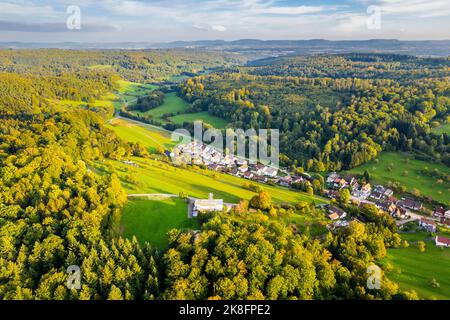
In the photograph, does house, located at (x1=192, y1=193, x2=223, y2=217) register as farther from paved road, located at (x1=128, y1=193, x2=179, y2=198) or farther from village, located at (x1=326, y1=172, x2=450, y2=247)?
village, located at (x1=326, y1=172, x2=450, y2=247)

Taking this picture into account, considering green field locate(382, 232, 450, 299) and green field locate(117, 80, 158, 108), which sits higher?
green field locate(117, 80, 158, 108)

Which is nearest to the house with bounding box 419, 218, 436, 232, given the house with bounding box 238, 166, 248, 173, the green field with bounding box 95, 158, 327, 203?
the green field with bounding box 95, 158, 327, 203

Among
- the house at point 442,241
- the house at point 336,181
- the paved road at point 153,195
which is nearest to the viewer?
the house at point 442,241

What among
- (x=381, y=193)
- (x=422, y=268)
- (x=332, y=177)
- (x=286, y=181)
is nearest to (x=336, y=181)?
(x=332, y=177)

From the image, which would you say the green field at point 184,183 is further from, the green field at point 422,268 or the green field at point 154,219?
the green field at point 422,268

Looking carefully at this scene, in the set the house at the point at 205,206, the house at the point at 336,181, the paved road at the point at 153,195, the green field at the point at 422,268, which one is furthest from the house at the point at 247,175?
the green field at the point at 422,268

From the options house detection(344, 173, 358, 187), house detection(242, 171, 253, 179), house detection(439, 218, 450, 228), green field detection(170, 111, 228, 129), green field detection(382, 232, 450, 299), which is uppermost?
green field detection(170, 111, 228, 129)

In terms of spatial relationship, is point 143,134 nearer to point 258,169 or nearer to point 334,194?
point 258,169
